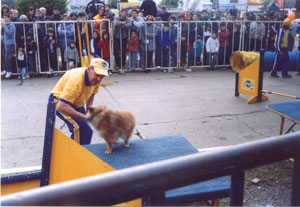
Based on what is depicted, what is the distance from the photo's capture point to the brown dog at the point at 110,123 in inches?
122

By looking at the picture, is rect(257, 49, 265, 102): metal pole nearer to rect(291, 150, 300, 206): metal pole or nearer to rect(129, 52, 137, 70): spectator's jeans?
rect(129, 52, 137, 70): spectator's jeans

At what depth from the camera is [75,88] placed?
3785 mm

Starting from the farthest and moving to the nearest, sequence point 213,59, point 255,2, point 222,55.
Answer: point 255,2 → point 222,55 → point 213,59

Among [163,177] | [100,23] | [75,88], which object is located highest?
[100,23]

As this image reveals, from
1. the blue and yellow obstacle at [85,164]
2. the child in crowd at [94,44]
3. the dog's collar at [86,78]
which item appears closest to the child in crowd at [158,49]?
the child in crowd at [94,44]

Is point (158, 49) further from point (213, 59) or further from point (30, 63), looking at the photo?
point (30, 63)

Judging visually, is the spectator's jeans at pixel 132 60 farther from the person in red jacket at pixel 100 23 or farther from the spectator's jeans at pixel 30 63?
the spectator's jeans at pixel 30 63

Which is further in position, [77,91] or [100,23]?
[100,23]

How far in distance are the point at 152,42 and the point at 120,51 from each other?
48.1 inches

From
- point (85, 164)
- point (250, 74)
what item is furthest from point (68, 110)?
point (250, 74)

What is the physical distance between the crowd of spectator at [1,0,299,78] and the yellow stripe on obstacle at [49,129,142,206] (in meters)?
7.73

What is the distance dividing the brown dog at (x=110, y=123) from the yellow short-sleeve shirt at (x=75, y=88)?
688 mm

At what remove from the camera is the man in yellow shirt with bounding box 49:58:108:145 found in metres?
3.69

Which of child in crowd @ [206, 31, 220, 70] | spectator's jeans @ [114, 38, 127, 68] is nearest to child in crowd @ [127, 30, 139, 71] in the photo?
spectator's jeans @ [114, 38, 127, 68]
